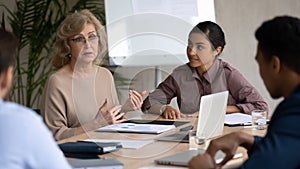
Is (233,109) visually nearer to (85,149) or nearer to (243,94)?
(243,94)

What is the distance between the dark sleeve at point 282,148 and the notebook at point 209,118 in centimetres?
76

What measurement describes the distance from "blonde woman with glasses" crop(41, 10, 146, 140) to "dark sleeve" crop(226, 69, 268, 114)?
1.96 ft

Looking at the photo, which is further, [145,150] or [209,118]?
[209,118]

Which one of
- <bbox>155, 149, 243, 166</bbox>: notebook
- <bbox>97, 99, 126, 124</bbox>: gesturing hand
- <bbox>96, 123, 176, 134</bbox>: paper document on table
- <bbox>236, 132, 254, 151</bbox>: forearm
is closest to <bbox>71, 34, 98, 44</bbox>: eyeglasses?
<bbox>97, 99, 126, 124</bbox>: gesturing hand

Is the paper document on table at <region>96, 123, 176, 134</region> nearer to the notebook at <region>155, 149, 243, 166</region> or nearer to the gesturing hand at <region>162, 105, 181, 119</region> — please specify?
the gesturing hand at <region>162, 105, 181, 119</region>

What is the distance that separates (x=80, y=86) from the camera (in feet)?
9.70

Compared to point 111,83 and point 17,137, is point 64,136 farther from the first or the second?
point 17,137

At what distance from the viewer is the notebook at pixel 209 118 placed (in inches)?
91.6

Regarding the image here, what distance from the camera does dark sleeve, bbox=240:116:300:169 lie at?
1.52 metres

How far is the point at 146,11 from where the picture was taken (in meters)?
4.20

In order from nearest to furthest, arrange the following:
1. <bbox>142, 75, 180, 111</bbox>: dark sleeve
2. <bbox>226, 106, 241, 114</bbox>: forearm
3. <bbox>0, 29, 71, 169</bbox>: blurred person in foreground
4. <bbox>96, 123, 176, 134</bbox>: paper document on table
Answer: <bbox>0, 29, 71, 169</bbox>: blurred person in foreground
<bbox>96, 123, 176, 134</bbox>: paper document on table
<bbox>226, 106, 241, 114</bbox>: forearm
<bbox>142, 75, 180, 111</bbox>: dark sleeve

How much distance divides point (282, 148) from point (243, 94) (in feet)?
5.62

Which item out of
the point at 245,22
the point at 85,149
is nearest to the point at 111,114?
the point at 85,149

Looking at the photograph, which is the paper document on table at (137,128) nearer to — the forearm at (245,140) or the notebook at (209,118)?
the notebook at (209,118)
